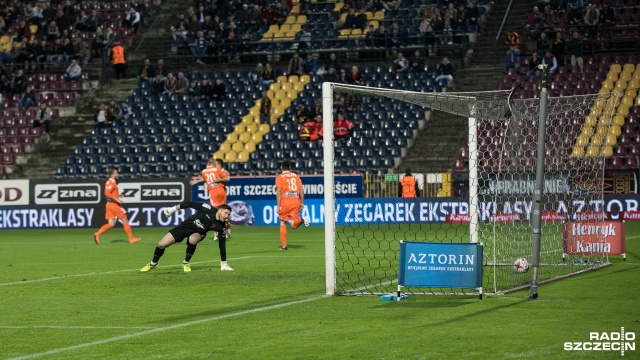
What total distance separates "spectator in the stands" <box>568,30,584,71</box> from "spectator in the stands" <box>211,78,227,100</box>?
44.8ft

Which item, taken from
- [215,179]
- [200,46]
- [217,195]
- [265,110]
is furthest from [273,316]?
[200,46]

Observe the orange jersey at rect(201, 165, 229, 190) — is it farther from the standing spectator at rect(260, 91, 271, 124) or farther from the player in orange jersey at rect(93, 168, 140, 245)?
the standing spectator at rect(260, 91, 271, 124)

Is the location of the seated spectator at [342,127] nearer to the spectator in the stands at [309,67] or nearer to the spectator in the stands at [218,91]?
the spectator in the stands at [309,67]

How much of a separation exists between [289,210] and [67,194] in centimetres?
1365

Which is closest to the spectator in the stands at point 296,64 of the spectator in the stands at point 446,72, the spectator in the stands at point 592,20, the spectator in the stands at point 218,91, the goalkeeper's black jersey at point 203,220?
the spectator in the stands at point 218,91

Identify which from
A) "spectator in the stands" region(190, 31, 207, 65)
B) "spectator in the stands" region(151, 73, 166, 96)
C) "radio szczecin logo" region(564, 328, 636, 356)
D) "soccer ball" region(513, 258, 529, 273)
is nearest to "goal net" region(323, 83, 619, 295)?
"soccer ball" region(513, 258, 529, 273)

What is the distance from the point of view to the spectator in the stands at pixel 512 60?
40000 millimetres

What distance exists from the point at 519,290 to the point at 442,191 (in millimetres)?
18487

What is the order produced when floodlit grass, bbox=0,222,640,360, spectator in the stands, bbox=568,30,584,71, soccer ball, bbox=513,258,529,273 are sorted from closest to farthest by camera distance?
floodlit grass, bbox=0,222,640,360, soccer ball, bbox=513,258,529,273, spectator in the stands, bbox=568,30,584,71

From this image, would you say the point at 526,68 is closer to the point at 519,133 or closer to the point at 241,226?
the point at 241,226

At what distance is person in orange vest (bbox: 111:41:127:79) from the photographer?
4631 cm

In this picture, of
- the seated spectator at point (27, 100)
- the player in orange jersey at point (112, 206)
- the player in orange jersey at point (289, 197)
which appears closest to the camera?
the player in orange jersey at point (289, 197)

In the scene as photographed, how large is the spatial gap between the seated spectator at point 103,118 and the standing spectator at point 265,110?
642cm

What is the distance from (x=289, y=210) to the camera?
26219 millimetres
